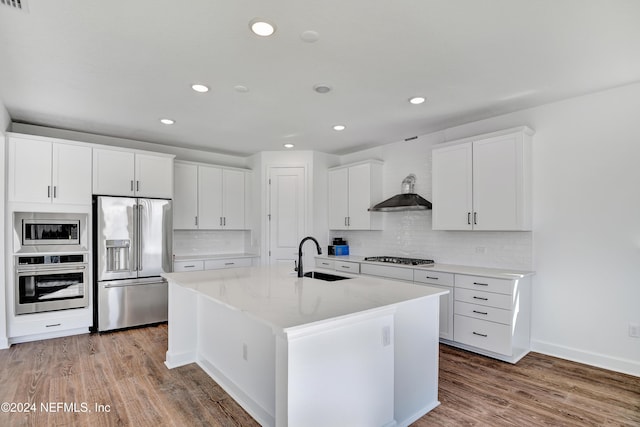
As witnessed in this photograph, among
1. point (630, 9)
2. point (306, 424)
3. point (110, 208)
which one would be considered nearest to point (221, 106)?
point (110, 208)

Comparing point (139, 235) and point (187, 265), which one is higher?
point (139, 235)

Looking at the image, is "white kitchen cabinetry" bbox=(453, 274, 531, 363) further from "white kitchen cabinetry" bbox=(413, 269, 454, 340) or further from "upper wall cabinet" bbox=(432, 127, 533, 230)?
"upper wall cabinet" bbox=(432, 127, 533, 230)

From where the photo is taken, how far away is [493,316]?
10.8 feet

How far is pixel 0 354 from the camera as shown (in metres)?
3.42

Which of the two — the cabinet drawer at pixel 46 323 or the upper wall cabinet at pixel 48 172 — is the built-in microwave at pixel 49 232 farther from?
the cabinet drawer at pixel 46 323

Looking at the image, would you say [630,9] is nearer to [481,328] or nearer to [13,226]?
[481,328]

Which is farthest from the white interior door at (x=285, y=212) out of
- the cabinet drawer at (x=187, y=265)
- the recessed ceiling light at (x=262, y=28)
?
the recessed ceiling light at (x=262, y=28)

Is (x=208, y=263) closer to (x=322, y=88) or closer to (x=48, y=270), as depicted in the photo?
(x=48, y=270)

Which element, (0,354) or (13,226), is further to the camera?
(13,226)

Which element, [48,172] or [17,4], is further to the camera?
[48,172]

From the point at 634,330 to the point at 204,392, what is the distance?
3.69m

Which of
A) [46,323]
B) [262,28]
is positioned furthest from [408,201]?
[46,323]

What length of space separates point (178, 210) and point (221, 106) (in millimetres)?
2252

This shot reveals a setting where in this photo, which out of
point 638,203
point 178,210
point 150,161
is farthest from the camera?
point 178,210
